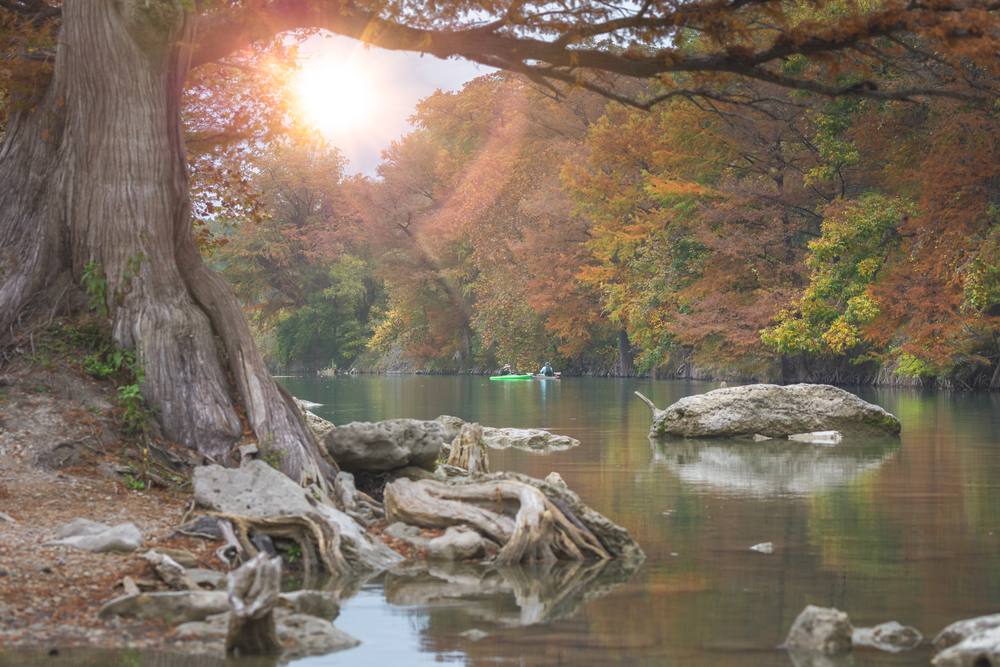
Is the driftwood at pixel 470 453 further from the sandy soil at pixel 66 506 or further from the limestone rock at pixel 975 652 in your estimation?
the limestone rock at pixel 975 652

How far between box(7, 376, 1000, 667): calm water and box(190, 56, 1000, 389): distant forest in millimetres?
3828

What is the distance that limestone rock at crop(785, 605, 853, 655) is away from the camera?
17.4ft

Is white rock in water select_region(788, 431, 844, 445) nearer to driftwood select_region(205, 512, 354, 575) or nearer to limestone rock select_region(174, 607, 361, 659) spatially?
driftwood select_region(205, 512, 354, 575)

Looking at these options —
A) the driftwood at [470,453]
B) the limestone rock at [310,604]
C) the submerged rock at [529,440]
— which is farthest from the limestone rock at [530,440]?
the limestone rock at [310,604]

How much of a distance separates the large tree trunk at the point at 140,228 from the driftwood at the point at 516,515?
1.19 m

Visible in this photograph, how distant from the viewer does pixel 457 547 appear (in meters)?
7.93

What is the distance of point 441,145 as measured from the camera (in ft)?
201

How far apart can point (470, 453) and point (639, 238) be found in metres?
27.2

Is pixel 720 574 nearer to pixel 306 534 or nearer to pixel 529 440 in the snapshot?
pixel 306 534

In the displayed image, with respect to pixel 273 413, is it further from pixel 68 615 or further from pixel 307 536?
pixel 68 615

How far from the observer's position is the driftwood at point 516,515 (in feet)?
25.9

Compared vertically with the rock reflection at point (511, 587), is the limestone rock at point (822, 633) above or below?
above

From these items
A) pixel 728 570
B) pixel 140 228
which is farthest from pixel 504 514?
pixel 140 228

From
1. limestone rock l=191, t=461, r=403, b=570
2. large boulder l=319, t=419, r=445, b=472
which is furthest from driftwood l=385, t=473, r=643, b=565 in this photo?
large boulder l=319, t=419, r=445, b=472
